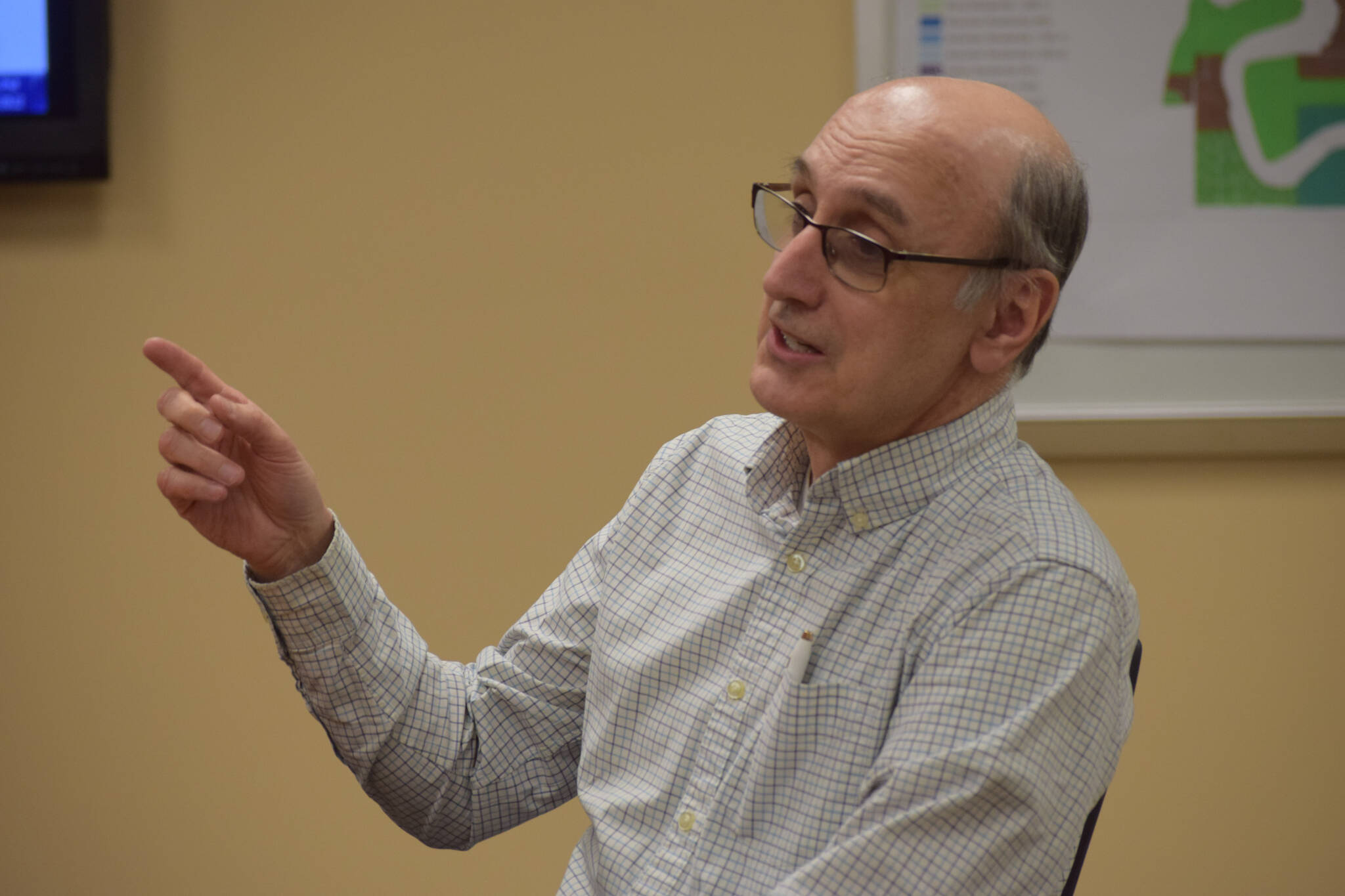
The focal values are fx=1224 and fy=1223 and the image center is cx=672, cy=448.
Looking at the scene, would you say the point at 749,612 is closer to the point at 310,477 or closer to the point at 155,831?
the point at 310,477

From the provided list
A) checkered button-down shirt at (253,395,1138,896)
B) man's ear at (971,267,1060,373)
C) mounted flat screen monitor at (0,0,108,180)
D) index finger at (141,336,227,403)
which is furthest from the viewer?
mounted flat screen monitor at (0,0,108,180)

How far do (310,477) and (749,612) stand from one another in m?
0.46

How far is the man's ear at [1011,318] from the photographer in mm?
1203

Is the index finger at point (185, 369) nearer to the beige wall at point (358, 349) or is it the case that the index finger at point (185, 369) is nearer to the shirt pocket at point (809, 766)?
the shirt pocket at point (809, 766)

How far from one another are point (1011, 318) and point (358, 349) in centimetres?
115

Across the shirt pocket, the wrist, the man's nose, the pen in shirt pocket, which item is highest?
the man's nose

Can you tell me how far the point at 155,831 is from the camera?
2.00 meters

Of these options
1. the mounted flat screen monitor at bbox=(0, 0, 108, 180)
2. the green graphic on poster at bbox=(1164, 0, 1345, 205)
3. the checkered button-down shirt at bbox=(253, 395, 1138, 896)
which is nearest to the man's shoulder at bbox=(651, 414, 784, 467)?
the checkered button-down shirt at bbox=(253, 395, 1138, 896)

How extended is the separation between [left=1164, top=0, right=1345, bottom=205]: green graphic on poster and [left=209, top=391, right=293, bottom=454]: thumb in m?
1.49

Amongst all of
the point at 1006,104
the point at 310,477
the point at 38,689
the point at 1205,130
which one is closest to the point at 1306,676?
the point at 1205,130

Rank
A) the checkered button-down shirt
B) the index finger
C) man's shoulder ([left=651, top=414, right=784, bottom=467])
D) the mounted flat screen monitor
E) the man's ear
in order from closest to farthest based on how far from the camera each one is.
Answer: the checkered button-down shirt
the index finger
the man's ear
man's shoulder ([left=651, top=414, right=784, bottom=467])
the mounted flat screen monitor

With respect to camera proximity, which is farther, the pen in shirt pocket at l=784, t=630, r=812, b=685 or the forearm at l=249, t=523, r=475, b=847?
the forearm at l=249, t=523, r=475, b=847

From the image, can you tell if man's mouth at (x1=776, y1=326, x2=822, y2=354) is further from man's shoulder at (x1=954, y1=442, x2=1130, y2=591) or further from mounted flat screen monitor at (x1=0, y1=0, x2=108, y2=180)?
mounted flat screen monitor at (x1=0, y1=0, x2=108, y2=180)

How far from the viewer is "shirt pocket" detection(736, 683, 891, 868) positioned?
108cm
